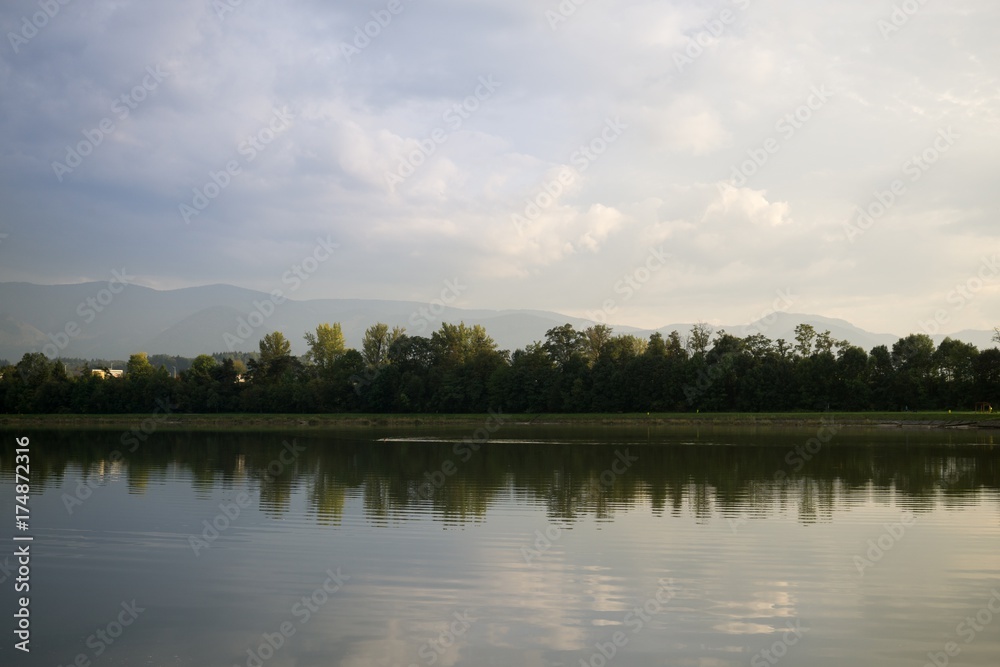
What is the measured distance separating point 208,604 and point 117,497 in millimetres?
13872

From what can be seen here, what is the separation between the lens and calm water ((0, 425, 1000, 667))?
1018 centimetres

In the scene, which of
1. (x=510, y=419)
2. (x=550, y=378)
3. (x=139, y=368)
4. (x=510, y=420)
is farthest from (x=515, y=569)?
(x=139, y=368)

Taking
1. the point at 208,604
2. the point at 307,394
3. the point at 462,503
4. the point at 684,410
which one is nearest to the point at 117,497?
the point at 462,503

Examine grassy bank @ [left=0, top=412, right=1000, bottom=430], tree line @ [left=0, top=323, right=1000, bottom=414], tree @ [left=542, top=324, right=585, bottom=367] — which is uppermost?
tree @ [left=542, top=324, right=585, bottom=367]

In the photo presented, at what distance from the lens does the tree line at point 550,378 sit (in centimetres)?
7781

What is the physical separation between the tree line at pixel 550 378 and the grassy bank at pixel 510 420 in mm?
5300

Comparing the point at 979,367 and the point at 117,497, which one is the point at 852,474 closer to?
the point at 117,497

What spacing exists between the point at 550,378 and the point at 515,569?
77809mm

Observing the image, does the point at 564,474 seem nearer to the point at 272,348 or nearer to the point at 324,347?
the point at 272,348

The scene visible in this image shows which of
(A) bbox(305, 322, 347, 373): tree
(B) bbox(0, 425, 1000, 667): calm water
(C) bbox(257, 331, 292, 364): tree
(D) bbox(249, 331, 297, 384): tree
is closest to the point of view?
(B) bbox(0, 425, 1000, 667): calm water

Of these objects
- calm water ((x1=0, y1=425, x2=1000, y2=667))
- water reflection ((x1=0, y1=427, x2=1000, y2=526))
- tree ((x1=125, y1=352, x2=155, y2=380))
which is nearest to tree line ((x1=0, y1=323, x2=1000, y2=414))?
tree ((x1=125, y1=352, x2=155, y2=380))

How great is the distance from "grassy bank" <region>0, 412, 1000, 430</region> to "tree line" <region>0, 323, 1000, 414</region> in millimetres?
5300

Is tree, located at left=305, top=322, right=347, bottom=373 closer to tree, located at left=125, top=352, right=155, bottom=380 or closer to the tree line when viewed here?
the tree line

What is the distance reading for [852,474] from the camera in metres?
29.5
